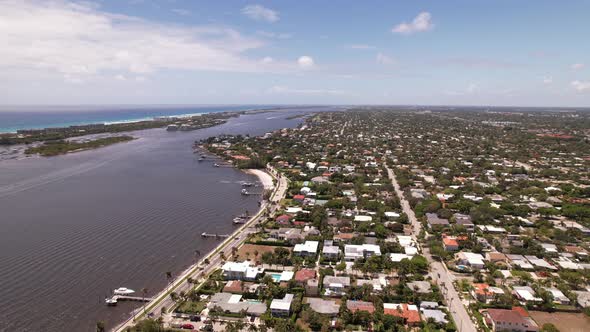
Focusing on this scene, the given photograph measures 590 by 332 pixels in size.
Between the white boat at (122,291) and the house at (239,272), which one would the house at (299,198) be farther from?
the white boat at (122,291)

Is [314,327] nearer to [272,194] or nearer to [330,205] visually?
[330,205]

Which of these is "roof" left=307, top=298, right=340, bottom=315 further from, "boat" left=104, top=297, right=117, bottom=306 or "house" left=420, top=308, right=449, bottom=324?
"boat" left=104, top=297, right=117, bottom=306

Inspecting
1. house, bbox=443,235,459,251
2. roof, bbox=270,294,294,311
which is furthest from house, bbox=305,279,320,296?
house, bbox=443,235,459,251

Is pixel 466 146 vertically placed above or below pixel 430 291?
above

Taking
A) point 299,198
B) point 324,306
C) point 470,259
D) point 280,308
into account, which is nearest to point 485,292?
point 470,259

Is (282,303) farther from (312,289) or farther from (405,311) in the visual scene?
(405,311)

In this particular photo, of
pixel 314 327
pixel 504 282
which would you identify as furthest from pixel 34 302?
pixel 504 282

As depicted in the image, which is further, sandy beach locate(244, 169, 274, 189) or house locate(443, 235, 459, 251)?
sandy beach locate(244, 169, 274, 189)
